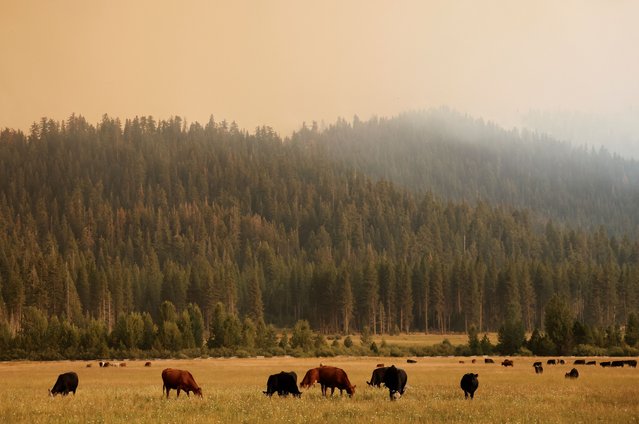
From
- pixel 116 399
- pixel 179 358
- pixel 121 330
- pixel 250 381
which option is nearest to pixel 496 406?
pixel 116 399

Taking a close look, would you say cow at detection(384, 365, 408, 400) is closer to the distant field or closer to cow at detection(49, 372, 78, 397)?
cow at detection(49, 372, 78, 397)

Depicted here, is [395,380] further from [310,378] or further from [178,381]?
[178,381]

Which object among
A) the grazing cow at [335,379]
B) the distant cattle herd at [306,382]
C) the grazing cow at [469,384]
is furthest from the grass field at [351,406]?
the grazing cow at [335,379]

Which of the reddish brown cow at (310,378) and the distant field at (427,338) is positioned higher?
the reddish brown cow at (310,378)

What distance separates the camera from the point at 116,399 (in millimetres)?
36781

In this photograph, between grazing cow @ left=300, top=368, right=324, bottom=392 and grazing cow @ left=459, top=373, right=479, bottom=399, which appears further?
grazing cow @ left=300, top=368, right=324, bottom=392

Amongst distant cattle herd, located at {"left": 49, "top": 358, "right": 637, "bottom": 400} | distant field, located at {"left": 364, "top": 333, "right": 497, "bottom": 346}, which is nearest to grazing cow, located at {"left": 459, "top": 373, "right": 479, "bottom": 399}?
distant cattle herd, located at {"left": 49, "top": 358, "right": 637, "bottom": 400}

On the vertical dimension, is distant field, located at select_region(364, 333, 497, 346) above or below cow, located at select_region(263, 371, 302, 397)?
below

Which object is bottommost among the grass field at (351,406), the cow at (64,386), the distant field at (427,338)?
the distant field at (427,338)

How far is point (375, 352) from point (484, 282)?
6356 cm

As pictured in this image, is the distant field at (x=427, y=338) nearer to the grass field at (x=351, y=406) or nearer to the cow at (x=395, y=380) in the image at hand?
the grass field at (x=351, y=406)

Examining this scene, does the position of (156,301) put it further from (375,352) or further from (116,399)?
(116,399)

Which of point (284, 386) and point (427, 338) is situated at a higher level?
point (284, 386)

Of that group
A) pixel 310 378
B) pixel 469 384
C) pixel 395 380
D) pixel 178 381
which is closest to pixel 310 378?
pixel 310 378
